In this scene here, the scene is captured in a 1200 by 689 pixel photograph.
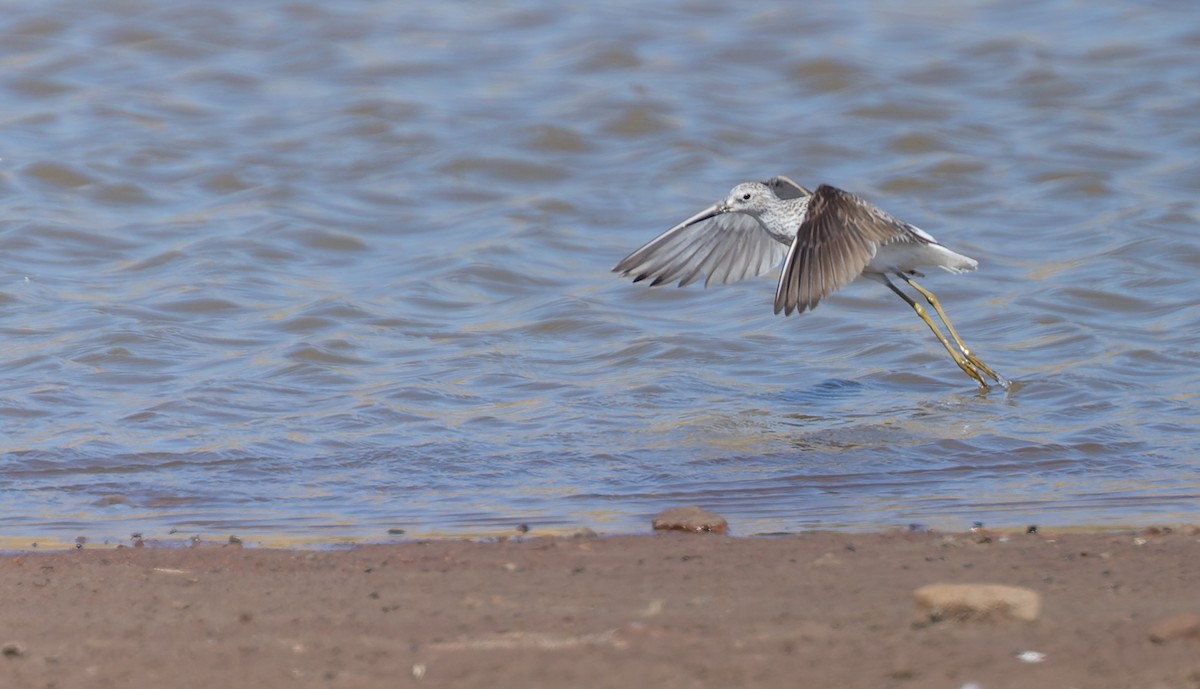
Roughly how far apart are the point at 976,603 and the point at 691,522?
4.94 feet

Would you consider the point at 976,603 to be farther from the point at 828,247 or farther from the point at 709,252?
the point at 709,252

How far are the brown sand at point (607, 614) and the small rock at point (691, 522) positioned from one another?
153 millimetres

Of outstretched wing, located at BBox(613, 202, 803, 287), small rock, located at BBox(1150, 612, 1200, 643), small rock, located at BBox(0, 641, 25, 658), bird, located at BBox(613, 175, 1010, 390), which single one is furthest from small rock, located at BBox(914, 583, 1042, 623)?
outstretched wing, located at BBox(613, 202, 803, 287)

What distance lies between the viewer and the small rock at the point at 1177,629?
332cm

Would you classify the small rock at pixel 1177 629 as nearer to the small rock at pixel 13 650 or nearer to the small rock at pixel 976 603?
the small rock at pixel 976 603

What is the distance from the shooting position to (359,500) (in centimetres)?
563

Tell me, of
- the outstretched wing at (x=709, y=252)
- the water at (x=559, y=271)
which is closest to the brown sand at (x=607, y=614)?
the water at (x=559, y=271)

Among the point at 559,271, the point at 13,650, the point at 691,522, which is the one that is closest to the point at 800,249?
the point at 691,522

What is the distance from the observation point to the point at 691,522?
4934mm

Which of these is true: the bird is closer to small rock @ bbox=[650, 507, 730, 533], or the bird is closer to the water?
the water

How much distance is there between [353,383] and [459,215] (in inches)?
145

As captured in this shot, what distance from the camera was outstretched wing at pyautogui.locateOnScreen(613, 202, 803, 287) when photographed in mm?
8398

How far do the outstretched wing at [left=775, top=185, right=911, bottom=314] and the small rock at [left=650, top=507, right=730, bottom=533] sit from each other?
2241 mm

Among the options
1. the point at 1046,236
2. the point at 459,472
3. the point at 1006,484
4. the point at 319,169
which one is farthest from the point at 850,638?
the point at 319,169
